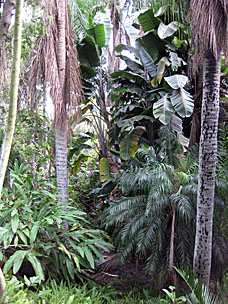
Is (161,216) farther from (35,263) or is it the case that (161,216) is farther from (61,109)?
(61,109)

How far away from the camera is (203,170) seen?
403cm

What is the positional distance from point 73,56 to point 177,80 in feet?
7.81

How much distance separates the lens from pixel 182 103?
5.95 metres

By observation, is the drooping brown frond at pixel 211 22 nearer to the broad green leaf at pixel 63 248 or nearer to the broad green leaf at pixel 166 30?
the broad green leaf at pixel 166 30

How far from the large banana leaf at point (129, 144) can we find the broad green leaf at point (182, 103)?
1365mm

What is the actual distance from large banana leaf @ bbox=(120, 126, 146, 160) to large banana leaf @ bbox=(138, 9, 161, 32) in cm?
278

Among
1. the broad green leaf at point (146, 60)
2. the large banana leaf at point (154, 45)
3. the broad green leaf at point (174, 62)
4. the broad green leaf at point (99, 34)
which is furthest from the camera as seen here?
the broad green leaf at point (146, 60)

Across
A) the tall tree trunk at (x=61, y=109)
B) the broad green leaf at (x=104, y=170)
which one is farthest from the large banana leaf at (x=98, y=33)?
the broad green leaf at (x=104, y=170)

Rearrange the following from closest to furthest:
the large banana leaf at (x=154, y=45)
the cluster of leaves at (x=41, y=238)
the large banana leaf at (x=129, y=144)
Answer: the cluster of leaves at (x=41, y=238)
the large banana leaf at (x=129, y=144)
the large banana leaf at (x=154, y=45)

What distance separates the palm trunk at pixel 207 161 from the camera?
3.98 meters

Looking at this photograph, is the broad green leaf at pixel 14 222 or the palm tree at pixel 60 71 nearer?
the broad green leaf at pixel 14 222

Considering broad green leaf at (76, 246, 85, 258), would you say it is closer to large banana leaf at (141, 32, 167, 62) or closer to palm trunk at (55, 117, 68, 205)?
palm trunk at (55, 117, 68, 205)

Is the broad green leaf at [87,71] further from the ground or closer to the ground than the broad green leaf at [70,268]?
further from the ground

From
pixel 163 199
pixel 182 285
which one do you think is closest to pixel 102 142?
pixel 163 199
